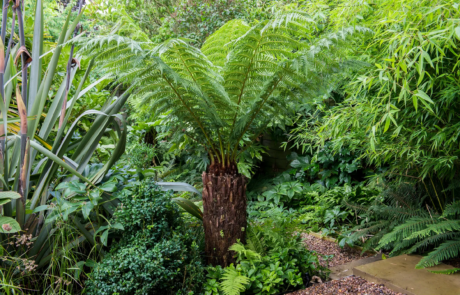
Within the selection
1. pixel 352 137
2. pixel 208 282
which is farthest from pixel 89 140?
pixel 352 137

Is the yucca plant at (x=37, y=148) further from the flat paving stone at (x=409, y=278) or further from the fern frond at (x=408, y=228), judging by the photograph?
the fern frond at (x=408, y=228)

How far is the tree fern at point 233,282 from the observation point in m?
1.61

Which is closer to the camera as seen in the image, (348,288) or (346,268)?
(348,288)

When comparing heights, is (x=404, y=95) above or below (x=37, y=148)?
above

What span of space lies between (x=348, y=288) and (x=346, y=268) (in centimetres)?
56

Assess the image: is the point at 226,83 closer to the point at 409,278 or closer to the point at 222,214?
the point at 222,214

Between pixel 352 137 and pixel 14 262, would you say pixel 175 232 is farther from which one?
pixel 352 137

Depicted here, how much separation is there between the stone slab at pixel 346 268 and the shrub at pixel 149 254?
3.00ft

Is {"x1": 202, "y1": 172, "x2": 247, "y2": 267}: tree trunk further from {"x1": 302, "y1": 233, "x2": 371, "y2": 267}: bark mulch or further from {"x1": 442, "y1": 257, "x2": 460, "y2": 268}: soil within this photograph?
{"x1": 442, "y1": 257, "x2": 460, "y2": 268}: soil

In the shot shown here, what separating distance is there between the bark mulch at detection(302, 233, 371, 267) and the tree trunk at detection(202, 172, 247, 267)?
0.75 meters

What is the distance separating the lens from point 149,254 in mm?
1607

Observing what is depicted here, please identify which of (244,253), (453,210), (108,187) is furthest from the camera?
(453,210)

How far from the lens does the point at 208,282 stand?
178 cm

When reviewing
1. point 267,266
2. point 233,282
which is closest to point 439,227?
point 267,266
